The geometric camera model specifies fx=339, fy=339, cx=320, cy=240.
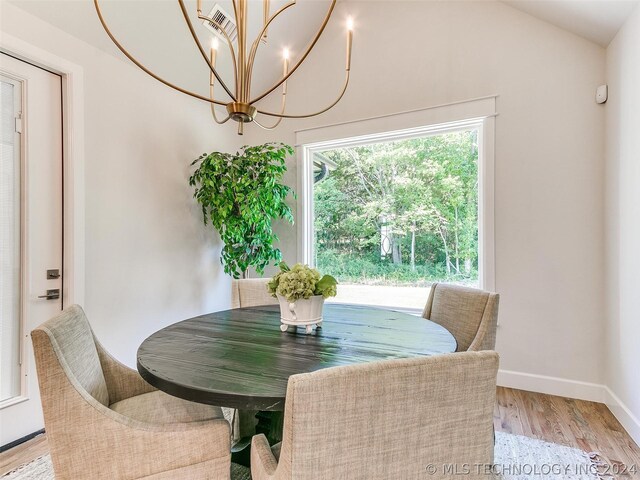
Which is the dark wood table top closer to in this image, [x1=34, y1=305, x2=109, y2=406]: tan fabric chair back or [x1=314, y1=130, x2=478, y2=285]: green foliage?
[x1=34, y1=305, x2=109, y2=406]: tan fabric chair back

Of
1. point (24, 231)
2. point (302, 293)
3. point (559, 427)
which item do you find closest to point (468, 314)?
point (302, 293)

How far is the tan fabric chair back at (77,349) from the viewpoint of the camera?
1097 mm

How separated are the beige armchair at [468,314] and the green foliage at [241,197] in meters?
1.56

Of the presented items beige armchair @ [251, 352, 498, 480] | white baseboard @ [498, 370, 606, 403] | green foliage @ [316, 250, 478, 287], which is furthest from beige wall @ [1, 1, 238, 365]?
white baseboard @ [498, 370, 606, 403]

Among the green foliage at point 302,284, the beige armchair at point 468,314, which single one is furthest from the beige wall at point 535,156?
the green foliage at point 302,284

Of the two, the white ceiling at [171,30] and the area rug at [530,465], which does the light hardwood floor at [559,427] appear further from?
the white ceiling at [171,30]

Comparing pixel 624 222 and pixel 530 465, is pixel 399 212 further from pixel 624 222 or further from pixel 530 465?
pixel 530 465

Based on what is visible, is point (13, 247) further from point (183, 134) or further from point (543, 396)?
point (543, 396)

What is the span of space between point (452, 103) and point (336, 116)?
104cm

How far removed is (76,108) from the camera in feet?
7.22

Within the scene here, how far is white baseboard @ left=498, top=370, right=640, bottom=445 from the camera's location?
2.12 metres

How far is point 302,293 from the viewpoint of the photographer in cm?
146

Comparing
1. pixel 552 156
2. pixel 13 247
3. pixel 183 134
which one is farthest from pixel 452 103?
pixel 13 247

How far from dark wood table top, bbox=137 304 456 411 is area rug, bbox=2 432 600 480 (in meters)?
0.76
